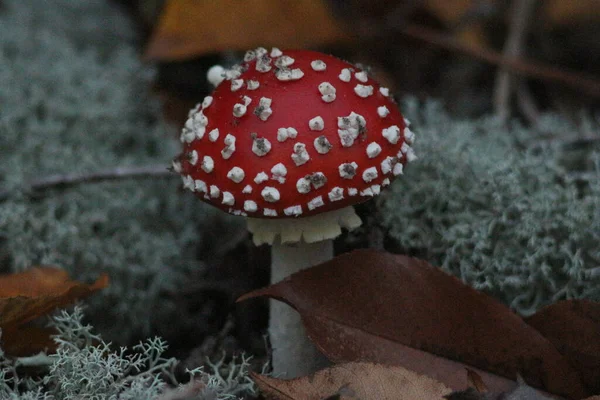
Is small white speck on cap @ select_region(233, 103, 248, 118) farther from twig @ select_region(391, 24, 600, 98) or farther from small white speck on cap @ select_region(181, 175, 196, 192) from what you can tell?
twig @ select_region(391, 24, 600, 98)

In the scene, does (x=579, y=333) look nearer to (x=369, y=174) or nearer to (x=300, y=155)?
(x=369, y=174)

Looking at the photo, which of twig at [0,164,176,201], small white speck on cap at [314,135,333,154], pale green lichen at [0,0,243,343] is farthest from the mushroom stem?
twig at [0,164,176,201]

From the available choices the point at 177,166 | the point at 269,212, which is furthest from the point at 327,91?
the point at 177,166

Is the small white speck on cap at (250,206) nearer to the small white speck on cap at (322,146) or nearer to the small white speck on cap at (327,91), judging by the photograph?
the small white speck on cap at (322,146)

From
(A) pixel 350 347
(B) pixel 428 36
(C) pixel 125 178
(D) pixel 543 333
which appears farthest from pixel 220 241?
(B) pixel 428 36

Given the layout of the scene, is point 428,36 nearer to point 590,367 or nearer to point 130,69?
point 130,69
